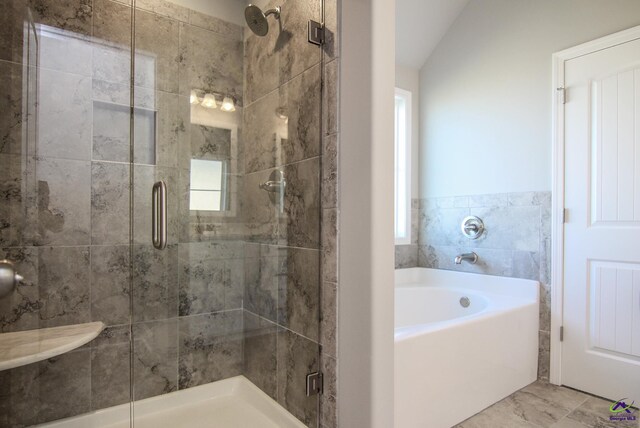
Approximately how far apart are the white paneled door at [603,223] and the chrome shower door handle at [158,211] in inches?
96.9

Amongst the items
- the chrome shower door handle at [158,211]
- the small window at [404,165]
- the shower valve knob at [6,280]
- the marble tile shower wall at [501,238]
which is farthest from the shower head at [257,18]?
the marble tile shower wall at [501,238]

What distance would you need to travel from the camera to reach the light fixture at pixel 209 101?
1.80 meters

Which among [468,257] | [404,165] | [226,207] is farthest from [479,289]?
[226,207]

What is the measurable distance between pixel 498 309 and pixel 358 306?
1287mm

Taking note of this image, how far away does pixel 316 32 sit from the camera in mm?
1467

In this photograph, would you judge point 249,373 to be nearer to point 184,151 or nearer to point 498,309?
point 184,151

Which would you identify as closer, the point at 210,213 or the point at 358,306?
the point at 358,306

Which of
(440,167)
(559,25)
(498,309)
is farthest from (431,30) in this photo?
(498,309)

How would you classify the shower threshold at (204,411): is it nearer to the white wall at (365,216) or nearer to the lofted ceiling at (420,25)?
the white wall at (365,216)

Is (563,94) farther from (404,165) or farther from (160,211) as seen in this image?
(160,211)

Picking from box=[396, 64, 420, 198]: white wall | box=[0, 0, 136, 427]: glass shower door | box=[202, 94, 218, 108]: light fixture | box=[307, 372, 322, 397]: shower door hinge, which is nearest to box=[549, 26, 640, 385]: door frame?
box=[396, 64, 420, 198]: white wall

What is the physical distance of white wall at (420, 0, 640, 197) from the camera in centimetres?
232

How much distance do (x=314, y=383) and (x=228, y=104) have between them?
4.73 feet

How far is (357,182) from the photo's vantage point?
1340mm
